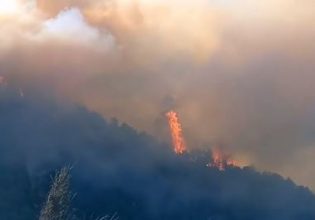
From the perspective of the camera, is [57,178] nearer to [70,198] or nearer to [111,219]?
[70,198]

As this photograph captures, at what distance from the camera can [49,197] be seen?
82.6 feet

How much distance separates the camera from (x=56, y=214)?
25.6 meters

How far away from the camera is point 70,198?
25844 millimetres

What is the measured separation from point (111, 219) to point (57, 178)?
291 centimetres

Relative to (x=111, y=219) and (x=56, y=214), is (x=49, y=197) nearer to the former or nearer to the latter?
(x=56, y=214)

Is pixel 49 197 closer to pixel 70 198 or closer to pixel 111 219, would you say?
pixel 70 198

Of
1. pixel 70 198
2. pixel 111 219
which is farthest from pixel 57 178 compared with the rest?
pixel 111 219

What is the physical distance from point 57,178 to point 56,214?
1.57 m

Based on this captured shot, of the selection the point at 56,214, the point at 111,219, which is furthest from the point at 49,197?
the point at 111,219

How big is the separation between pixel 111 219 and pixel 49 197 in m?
2.70

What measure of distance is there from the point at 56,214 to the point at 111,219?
227cm
